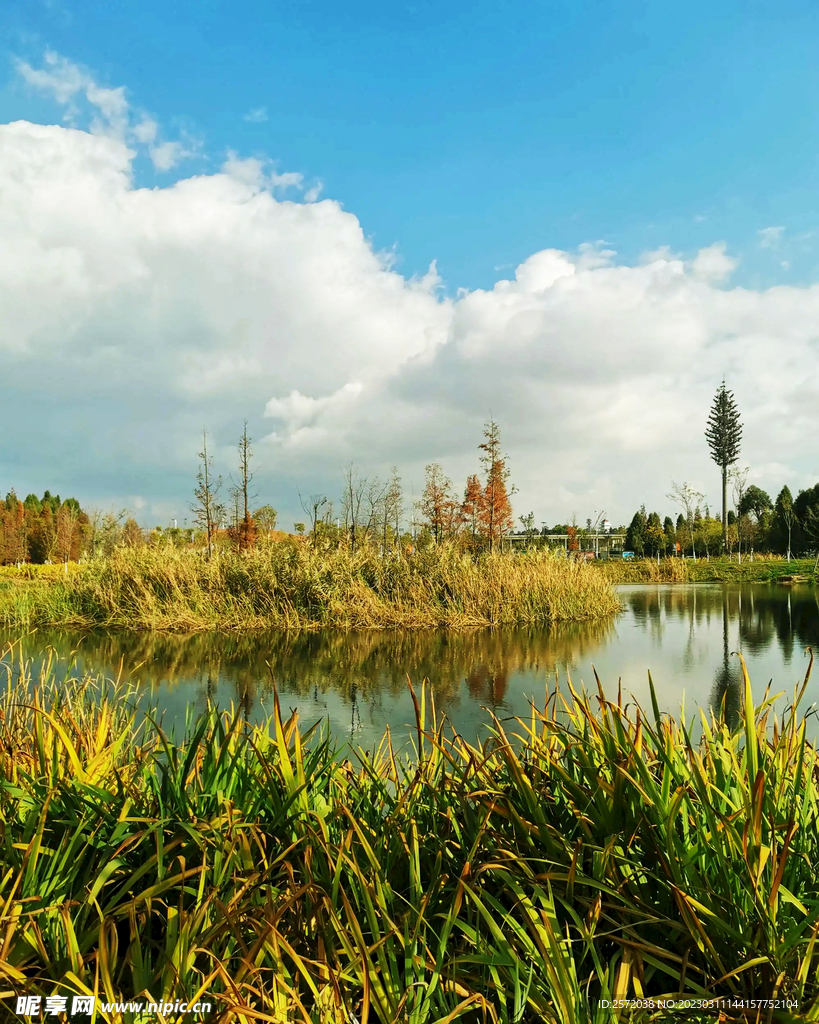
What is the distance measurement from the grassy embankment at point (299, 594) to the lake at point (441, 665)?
2.64ft

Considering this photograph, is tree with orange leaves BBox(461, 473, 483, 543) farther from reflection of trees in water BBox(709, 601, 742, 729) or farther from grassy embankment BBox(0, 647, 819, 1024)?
grassy embankment BBox(0, 647, 819, 1024)

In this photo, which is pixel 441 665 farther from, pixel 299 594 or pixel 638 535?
pixel 638 535

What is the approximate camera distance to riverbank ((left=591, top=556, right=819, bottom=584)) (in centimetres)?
2636

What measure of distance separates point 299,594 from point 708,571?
22.3 metres

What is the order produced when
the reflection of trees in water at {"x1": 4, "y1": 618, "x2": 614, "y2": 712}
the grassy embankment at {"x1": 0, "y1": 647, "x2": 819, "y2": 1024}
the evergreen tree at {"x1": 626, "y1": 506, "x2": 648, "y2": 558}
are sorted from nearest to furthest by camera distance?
1. the grassy embankment at {"x1": 0, "y1": 647, "x2": 819, "y2": 1024}
2. the reflection of trees in water at {"x1": 4, "y1": 618, "x2": 614, "y2": 712}
3. the evergreen tree at {"x1": 626, "y1": 506, "x2": 648, "y2": 558}

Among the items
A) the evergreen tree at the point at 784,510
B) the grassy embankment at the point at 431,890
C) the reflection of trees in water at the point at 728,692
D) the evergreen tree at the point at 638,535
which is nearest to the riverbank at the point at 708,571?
the evergreen tree at the point at 784,510

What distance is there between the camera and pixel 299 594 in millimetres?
13109

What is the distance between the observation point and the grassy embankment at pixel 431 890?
147 cm

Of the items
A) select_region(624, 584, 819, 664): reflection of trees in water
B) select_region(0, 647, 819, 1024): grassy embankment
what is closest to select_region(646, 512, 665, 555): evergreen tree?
select_region(624, 584, 819, 664): reflection of trees in water

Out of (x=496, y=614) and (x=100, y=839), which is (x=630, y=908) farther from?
(x=496, y=614)

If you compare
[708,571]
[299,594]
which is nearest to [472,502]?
[708,571]

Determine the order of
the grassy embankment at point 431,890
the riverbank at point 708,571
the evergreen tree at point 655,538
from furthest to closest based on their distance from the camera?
the evergreen tree at point 655,538 < the riverbank at point 708,571 < the grassy embankment at point 431,890

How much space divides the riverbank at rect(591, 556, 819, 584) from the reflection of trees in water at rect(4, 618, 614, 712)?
16.6 metres

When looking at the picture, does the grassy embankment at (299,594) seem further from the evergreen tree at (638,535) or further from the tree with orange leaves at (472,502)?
the evergreen tree at (638,535)
